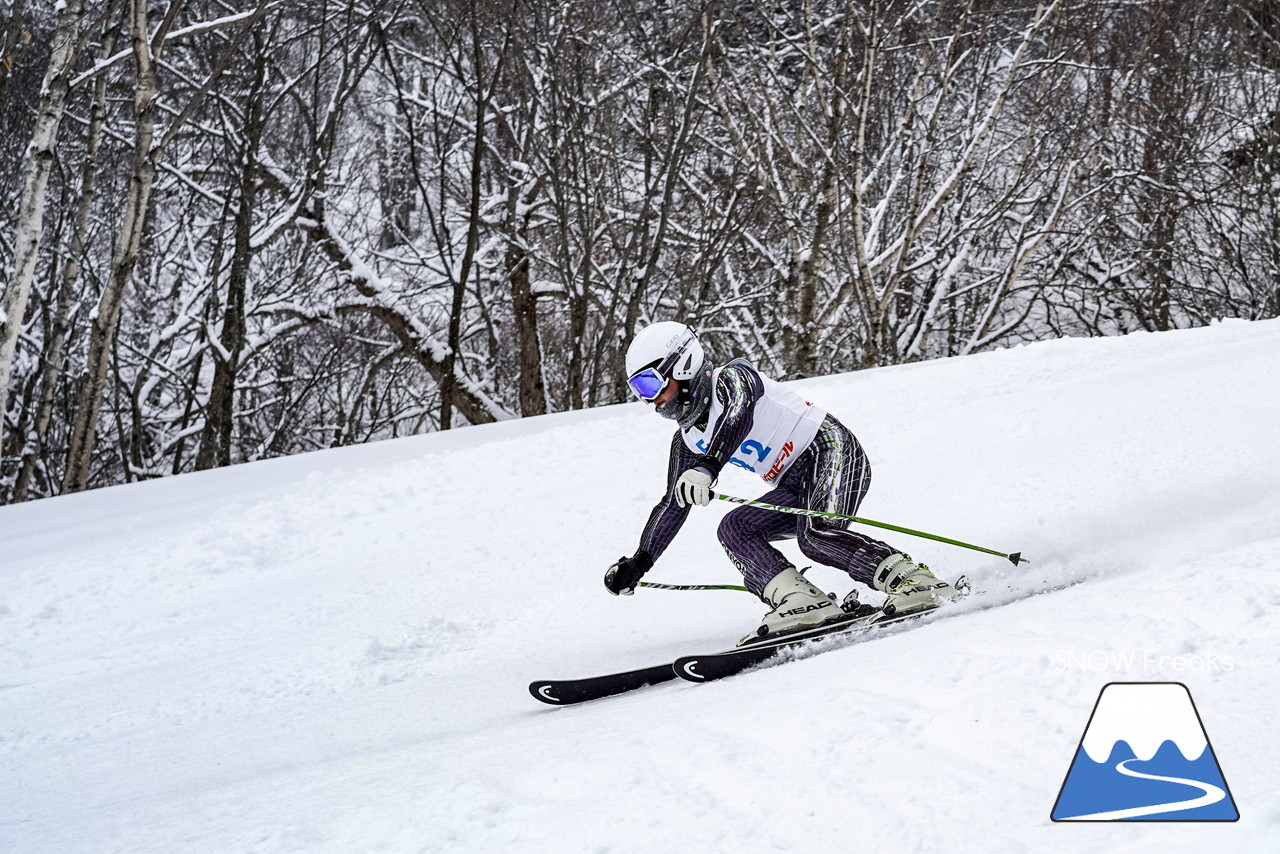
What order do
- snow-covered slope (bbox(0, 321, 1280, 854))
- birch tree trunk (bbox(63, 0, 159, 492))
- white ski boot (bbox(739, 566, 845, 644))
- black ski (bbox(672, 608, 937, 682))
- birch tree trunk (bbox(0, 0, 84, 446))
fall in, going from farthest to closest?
birch tree trunk (bbox(63, 0, 159, 492))
birch tree trunk (bbox(0, 0, 84, 446))
white ski boot (bbox(739, 566, 845, 644))
black ski (bbox(672, 608, 937, 682))
snow-covered slope (bbox(0, 321, 1280, 854))

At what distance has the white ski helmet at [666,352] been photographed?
13.1 feet

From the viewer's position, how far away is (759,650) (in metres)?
4.00

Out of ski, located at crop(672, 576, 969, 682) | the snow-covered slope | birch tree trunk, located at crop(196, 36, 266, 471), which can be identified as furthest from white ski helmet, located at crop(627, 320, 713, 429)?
birch tree trunk, located at crop(196, 36, 266, 471)

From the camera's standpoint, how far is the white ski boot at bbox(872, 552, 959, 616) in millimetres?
4070

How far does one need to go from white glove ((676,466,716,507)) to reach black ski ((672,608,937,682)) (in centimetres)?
64

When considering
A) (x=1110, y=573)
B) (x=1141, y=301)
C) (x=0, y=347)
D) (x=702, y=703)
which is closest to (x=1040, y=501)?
(x=1110, y=573)

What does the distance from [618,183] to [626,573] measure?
11164mm

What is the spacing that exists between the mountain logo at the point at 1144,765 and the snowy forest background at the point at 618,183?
10634 millimetres

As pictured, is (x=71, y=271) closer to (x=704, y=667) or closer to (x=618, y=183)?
(x=618, y=183)

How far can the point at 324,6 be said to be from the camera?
1267cm

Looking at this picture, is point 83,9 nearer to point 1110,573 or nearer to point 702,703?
point 702,703

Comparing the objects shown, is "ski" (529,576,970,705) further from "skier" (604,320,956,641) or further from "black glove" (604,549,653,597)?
"black glove" (604,549,653,597)

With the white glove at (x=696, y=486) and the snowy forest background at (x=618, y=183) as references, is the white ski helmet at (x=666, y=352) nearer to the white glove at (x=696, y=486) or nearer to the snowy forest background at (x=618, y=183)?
the white glove at (x=696, y=486)

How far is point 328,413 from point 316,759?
18391mm
